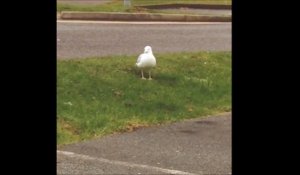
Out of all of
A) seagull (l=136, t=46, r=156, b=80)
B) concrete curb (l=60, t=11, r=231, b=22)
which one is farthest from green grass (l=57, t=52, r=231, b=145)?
concrete curb (l=60, t=11, r=231, b=22)

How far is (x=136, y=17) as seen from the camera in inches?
602

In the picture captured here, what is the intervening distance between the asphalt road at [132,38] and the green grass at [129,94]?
96 cm

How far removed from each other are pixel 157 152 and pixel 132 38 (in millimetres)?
6309

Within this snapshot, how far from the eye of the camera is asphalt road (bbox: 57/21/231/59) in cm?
969

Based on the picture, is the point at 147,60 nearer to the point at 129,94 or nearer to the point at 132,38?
the point at 129,94

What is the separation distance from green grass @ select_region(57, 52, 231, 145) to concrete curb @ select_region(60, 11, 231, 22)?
5.75 metres

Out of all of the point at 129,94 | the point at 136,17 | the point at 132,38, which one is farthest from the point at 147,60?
the point at 136,17

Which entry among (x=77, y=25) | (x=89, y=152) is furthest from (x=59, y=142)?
(x=77, y=25)

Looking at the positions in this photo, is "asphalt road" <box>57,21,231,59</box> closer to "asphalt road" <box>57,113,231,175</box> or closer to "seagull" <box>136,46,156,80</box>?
"seagull" <box>136,46,156,80</box>

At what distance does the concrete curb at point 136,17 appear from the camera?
14.4 metres

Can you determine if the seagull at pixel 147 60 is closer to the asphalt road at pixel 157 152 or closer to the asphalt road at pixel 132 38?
the asphalt road at pixel 157 152

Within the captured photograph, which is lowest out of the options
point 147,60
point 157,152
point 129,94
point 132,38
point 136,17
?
point 157,152

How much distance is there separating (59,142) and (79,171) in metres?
1.03
